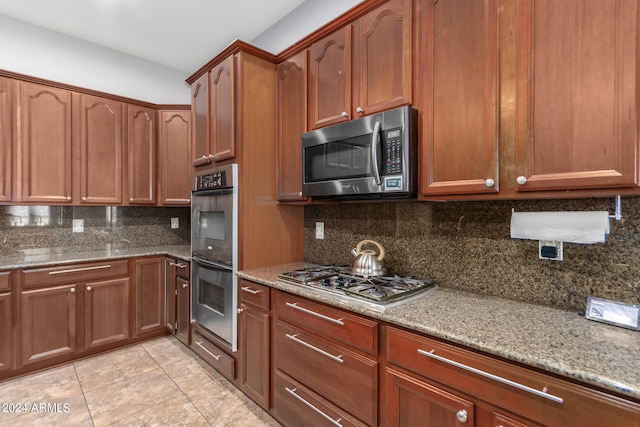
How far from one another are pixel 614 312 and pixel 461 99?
1021 mm

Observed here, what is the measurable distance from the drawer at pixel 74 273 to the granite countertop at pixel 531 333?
2.25 m

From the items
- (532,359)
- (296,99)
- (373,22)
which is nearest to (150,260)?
(296,99)

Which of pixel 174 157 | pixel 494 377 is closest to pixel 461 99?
pixel 494 377

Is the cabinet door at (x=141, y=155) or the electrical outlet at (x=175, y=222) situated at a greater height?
the cabinet door at (x=141, y=155)

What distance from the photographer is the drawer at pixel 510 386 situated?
2.66 ft

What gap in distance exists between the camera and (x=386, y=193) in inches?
60.6

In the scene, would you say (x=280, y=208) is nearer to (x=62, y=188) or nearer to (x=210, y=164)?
(x=210, y=164)

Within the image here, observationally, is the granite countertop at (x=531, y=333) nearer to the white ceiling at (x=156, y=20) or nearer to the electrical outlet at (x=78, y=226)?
the white ceiling at (x=156, y=20)

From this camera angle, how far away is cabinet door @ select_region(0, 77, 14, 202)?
244 cm

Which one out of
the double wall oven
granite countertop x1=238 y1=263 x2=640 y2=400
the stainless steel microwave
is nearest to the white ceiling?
the double wall oven

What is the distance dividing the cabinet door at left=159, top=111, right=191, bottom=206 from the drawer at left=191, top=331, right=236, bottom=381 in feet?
4.89

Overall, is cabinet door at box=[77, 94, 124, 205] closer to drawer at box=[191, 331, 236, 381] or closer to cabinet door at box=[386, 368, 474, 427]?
drawer at box=[191, 331, 236, 381]

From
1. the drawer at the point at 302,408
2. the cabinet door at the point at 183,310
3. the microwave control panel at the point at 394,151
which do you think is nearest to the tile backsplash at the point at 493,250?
the microwave control panel at the point at 394,151

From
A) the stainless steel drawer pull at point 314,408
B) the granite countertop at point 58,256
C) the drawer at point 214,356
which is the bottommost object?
the drawer at point 214,356
